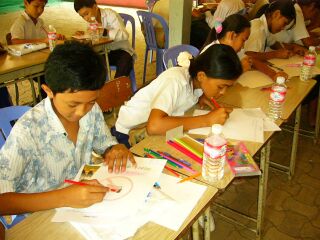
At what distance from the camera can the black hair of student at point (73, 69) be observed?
1.01m

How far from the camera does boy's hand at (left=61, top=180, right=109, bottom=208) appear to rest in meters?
0.91

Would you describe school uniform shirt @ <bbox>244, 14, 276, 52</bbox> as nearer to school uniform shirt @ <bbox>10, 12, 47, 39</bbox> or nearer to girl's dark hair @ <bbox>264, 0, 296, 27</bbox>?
girl's dark hair @ <bbox>264, 0, 296, 27</bbox>

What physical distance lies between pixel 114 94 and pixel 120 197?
3.23 feet

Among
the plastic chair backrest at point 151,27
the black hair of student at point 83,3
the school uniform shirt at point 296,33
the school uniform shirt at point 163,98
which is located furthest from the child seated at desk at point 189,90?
the plastic chair backrest at point 151,27

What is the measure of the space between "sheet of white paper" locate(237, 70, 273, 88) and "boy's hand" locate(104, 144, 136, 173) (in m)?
1.18

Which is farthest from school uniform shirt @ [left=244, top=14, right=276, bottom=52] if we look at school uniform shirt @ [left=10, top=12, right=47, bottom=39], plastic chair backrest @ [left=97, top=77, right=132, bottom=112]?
school uniform shirt @ [left=10, top=12, right=47, bottom=39]

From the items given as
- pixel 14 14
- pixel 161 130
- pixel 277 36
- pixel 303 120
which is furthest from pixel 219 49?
pixel 14 14

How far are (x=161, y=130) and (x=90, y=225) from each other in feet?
1.99

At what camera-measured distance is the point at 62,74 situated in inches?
39.8

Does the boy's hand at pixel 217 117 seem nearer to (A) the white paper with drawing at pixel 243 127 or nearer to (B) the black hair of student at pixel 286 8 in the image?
(A) the white paper with drawing at pixel 243 127

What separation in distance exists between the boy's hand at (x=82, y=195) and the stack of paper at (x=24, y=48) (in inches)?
84.1

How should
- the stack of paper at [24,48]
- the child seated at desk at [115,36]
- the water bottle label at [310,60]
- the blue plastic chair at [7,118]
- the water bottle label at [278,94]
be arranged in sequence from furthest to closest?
the child seated at desk at [115,36]
the stack of paper at [24,48]
the water bottle label at [310,60]
the water bottle label at [278,94]
the blue plastic chair at [7,118]

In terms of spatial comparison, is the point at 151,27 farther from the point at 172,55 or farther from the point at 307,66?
→ the point at 307,66

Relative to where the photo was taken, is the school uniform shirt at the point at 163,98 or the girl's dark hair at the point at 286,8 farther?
the girl's dark hair at the point at 286,8
